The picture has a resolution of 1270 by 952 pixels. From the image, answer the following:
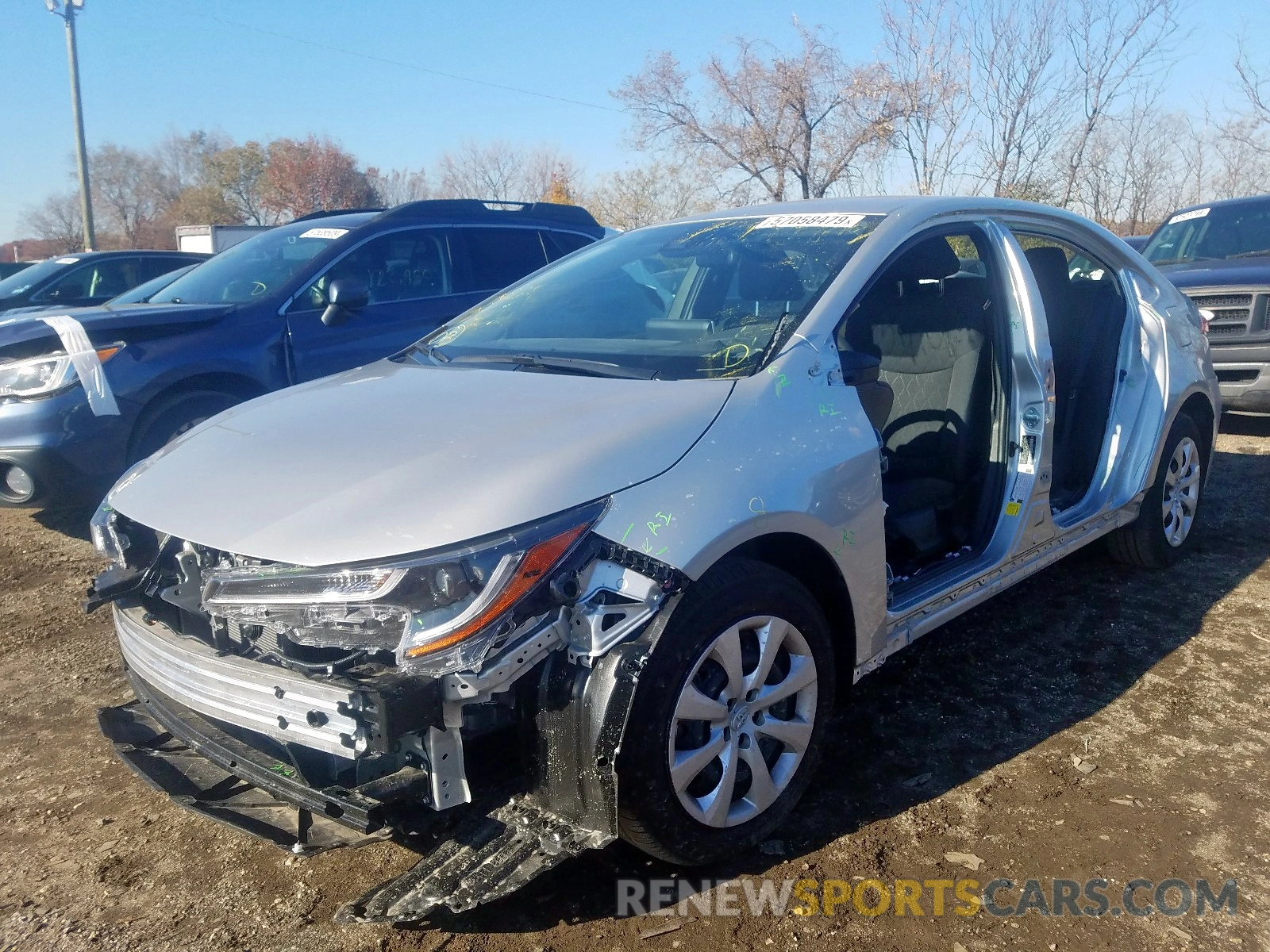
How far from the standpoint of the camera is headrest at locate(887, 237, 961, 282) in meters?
3.36

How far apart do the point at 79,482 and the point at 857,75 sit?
21331 mm

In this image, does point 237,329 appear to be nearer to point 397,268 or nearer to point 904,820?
point 397,268

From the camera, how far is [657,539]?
82.7 inches

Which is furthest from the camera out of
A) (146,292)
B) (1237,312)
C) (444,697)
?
(1237,312)

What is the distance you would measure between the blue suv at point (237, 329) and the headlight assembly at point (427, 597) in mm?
2679

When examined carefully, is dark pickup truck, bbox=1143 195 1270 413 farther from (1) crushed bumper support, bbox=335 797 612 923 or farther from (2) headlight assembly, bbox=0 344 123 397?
(2) headlight assembly, bbox=0 344 123 397

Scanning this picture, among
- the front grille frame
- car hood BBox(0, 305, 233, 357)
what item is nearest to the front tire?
car hood BBox(0, 305, 233, 357)

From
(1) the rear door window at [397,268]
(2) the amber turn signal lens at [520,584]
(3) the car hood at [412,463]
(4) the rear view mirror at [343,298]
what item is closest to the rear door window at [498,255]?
(1) the rear door window at [397,268]

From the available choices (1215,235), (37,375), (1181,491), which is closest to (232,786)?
(37,375)

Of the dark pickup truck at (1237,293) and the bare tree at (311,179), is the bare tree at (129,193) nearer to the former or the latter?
the bare tree at (311,179)

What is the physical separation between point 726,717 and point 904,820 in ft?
2.35

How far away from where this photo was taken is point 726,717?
2295mm

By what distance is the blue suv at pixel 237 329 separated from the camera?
471 centimetres

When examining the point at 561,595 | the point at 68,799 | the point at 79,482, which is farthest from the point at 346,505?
the point at 79,482
